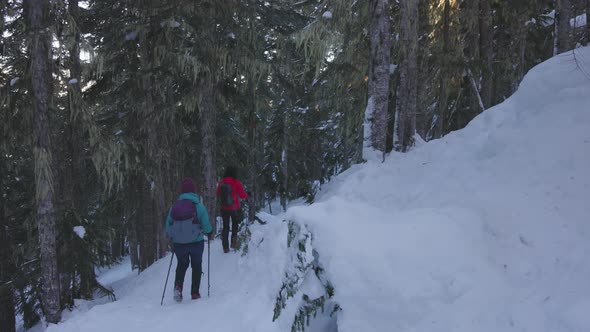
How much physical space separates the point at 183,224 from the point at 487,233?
483 cm

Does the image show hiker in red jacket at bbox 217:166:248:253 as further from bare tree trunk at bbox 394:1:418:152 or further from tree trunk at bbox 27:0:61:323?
bare tree trunk at bbox 394:1:418:152

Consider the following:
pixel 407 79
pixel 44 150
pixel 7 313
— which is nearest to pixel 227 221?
pixel 44 150

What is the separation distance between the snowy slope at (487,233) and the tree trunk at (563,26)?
2.31 m

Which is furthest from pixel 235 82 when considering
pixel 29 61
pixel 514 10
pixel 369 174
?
pixel 514 10

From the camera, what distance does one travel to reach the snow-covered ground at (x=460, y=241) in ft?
10.8

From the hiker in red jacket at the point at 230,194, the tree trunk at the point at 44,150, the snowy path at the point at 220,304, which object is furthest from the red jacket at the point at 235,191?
the tree trunk at the point at 44,150

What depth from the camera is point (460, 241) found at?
12.9 feet

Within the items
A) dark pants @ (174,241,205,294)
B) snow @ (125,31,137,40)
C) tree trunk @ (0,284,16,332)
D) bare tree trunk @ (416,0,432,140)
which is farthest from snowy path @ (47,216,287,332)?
snow @ (125,31,137,40)

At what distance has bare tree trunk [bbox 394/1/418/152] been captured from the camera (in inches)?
339

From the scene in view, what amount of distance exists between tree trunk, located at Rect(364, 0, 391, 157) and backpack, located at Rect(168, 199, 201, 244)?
3894 millimetres

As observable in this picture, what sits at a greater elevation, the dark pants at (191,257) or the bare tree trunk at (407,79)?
the bare tree trunk at (407,79)

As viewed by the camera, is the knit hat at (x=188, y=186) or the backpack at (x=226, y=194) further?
the backpack at (x=226, y=194)

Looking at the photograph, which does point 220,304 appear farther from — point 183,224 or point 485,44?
point 485,44

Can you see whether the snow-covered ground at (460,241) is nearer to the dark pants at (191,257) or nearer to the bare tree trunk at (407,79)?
the dark pants at (191,257)
